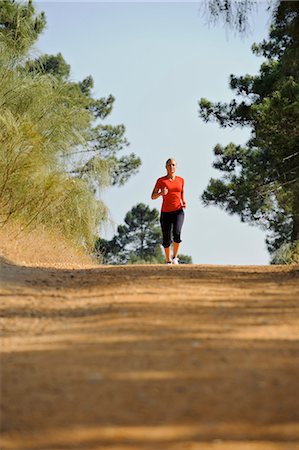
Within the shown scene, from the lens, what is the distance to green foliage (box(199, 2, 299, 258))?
63.3ft

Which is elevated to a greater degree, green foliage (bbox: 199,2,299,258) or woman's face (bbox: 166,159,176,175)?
green foliage (bbox: 199,2,299,258)

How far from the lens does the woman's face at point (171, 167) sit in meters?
13.5

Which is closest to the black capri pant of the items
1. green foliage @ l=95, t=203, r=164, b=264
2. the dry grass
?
the dry grass

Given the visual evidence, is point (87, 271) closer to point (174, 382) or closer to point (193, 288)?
point (193, 288)

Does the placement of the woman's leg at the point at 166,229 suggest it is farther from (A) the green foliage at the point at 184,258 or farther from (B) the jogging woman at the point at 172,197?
(A) the green foliage at the point at 184,258

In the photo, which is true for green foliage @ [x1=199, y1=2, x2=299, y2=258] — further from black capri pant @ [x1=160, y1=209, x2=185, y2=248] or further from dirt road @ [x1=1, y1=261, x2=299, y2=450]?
dirt road @ [x1=1, y1=261, x2=299, y2=450]

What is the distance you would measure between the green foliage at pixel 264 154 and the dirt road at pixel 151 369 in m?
11.7

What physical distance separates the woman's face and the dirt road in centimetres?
530

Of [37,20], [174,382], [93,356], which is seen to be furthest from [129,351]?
[37,20]

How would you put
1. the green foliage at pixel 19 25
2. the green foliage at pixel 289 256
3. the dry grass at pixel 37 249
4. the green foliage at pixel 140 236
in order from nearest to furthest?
the dry grass at pixel 37 249 → the green foliage at pixel 289 256 → the green foliage at pixel 19 25 → the green foliage at pixel 140 236

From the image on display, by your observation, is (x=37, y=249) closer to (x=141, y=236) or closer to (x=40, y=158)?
(x=40, y=158)

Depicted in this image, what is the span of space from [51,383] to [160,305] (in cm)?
259

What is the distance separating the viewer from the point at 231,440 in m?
3.75

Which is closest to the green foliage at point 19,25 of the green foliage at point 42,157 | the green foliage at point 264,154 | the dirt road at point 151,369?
the green foliage at point 42,157
